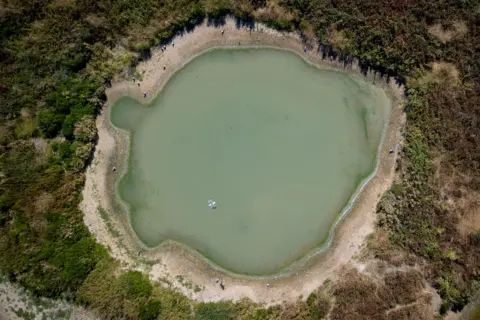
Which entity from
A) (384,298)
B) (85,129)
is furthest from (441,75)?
(85,129)

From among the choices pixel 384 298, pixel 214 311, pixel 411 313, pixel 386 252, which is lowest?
pixel 214 311

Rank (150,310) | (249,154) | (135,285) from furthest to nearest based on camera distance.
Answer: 1. (249,154)
2. (135,285)
3. (150,310)

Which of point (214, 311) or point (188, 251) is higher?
point (188, 251)

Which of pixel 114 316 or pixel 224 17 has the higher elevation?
pixel 224 17

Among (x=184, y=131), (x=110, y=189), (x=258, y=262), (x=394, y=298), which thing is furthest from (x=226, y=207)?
(x=394, y=298)

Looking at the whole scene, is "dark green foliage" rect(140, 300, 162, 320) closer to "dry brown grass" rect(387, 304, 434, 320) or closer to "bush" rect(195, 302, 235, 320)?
"bush" rect(195, 302, 235, 320)

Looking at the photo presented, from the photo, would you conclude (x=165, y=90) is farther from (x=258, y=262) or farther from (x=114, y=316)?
(x=114, y=316)

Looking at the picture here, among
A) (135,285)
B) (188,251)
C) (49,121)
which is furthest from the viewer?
(188,251)

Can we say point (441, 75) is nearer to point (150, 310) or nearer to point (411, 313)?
point (411, 313)
